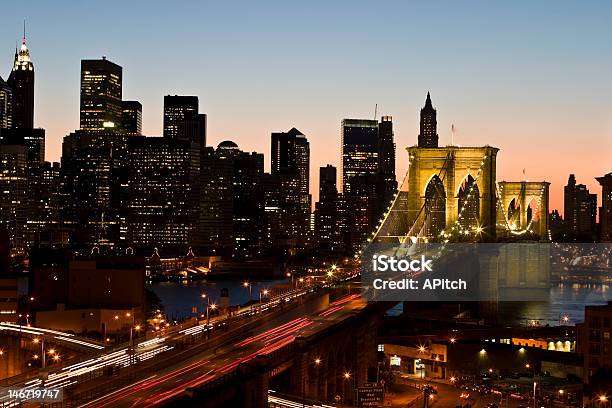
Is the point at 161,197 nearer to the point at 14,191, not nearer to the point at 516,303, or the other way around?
the point at 14,191

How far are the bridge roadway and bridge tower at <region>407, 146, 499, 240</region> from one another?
35.9 metres

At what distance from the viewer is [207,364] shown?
83.0 ft

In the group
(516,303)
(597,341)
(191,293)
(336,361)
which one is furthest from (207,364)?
(191,293)

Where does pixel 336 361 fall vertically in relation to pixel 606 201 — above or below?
below

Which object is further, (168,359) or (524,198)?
(524,198)

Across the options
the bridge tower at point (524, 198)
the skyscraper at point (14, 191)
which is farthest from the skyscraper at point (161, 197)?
the bridge tower at point (524, 198)

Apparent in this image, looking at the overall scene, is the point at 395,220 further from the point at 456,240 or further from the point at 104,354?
the point at 104,354

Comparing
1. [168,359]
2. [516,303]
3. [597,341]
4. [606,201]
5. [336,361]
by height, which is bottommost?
[516,303]

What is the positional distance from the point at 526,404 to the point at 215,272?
10351 centimetres

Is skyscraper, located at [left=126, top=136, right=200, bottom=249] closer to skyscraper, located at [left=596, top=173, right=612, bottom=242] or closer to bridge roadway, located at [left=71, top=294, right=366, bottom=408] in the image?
skyscraper, located at [left=596, top=173, right=612, bottom=242]

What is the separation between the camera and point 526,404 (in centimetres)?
3325

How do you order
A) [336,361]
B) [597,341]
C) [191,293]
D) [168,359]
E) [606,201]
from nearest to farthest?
[168,359], [336,361], [597,341], [191,293], [606,201]

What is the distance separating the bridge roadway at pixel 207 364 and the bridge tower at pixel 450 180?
3595cm

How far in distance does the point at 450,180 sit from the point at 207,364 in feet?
169
